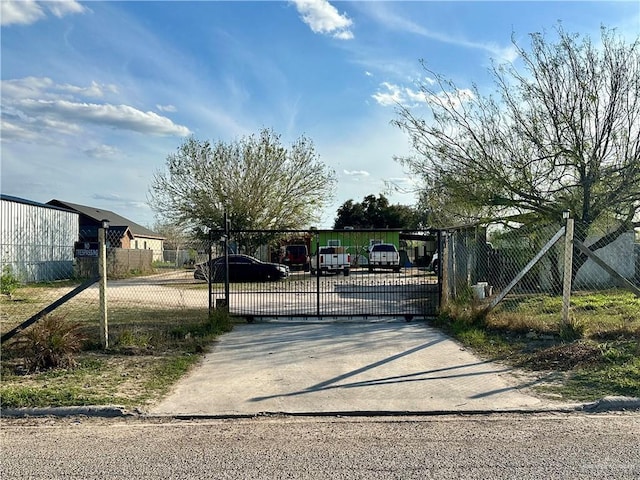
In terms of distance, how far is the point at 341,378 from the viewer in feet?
22.1

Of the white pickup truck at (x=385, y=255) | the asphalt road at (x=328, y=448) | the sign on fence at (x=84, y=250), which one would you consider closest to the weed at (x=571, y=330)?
the asphalt road at (x=328, y=448)

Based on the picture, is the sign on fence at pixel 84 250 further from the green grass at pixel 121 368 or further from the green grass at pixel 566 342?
the green grass at pixel 566 342

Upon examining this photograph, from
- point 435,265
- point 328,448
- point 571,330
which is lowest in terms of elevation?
point 328,448

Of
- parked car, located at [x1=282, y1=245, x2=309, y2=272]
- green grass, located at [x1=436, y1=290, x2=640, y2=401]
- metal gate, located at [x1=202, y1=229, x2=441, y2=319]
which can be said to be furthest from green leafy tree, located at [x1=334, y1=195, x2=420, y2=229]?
green grass, located at [x1=436, y1=290, x2=640, y2=401]

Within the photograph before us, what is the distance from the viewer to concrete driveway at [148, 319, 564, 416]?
561cm

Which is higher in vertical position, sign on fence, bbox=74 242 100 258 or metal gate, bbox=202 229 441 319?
sign on fence, bbox=74 242 100 258

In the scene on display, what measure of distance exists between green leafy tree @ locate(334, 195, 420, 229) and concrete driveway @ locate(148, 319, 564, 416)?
45769 millimetres

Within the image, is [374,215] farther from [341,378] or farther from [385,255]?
[341,378]

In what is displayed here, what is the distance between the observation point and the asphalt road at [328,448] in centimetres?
389

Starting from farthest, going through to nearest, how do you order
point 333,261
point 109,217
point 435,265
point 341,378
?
point 109,217 → point 333,261 → point 435,265 → point 341,378

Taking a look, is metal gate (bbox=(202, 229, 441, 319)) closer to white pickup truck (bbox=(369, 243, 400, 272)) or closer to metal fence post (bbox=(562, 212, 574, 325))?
white pickup truck (bbox=(369, 243, 400, 272))

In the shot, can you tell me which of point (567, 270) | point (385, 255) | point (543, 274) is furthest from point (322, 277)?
point (567, 270)

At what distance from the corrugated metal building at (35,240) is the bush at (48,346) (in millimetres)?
16809

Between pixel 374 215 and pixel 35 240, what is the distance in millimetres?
36593
